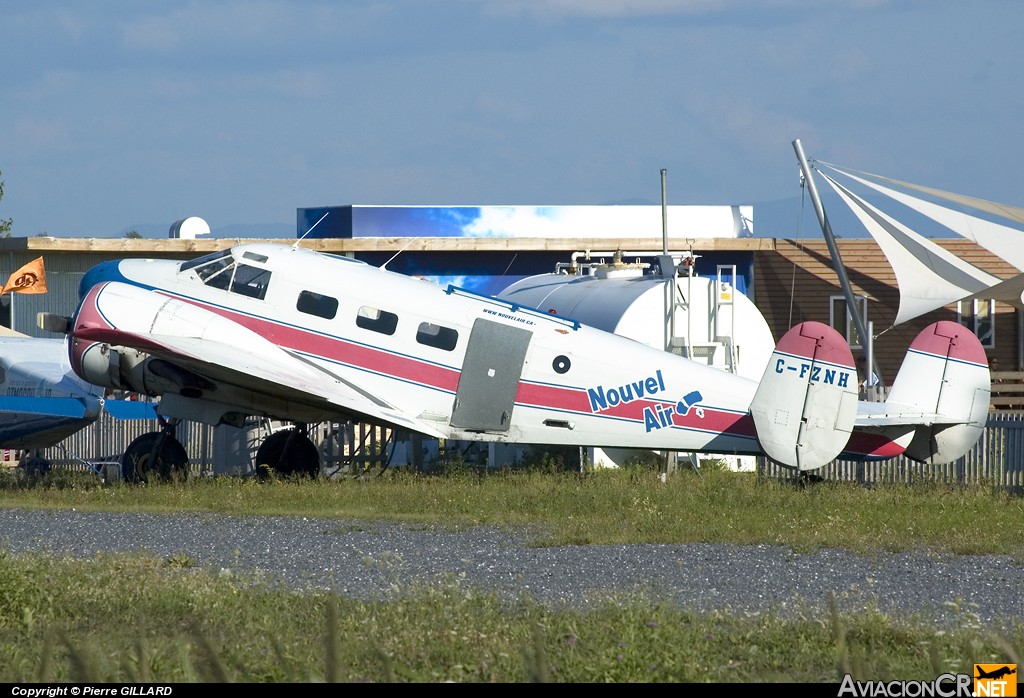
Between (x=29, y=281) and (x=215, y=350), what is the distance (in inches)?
624

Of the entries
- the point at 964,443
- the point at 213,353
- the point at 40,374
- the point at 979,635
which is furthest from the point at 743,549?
the point at 40,374

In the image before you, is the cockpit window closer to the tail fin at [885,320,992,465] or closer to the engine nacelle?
the engine nacelle

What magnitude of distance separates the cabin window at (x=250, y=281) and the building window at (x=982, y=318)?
69.4 ft

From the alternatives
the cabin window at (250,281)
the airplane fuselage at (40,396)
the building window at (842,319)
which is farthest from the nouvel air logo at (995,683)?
the building window at (842,319)

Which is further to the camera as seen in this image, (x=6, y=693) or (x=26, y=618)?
(x=26, y=618)

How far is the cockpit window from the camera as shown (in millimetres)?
17266

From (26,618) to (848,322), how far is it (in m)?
27.7

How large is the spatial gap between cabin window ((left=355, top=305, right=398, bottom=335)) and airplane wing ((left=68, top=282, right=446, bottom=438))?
80 cm

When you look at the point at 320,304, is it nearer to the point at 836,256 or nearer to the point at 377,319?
the point at 377,319

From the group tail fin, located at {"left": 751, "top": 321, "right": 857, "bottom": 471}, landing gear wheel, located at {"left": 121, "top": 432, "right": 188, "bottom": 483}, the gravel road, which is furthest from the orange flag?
tail fin, located at {"left": 751, "top": 321, "right": 857, "bottom": 471}

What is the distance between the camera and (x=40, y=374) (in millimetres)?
21531

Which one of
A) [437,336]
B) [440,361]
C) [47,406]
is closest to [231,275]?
[437,336]

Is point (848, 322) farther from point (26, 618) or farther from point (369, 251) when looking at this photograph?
point (26, 618)

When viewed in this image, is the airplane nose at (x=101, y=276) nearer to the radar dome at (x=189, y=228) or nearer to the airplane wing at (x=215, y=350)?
the airplane wing at (x=215, y=350)
